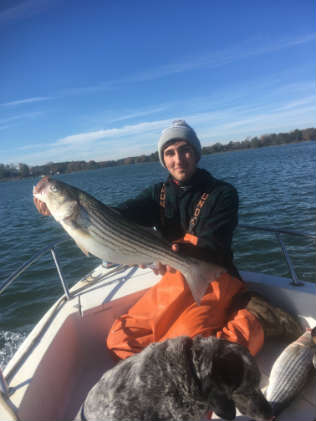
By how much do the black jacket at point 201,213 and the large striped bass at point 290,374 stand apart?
1100 mm

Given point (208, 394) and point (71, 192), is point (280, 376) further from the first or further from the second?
point (71, 192)

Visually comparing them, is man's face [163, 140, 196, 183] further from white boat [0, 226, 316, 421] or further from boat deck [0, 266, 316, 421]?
boat deck [0, 266, 316, 421]

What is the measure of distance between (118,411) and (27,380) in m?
1.43

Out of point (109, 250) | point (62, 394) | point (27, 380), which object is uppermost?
point (109, 250)

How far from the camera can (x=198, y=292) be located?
3203 millimetres

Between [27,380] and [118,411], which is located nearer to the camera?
[118,411]

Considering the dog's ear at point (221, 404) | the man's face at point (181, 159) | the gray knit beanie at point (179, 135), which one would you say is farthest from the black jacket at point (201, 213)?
the dog's ear at point (221, 404)

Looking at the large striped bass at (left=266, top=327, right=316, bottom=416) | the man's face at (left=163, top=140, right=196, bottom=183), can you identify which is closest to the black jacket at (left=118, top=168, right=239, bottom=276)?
the man's face at (left=163, top=140, right=196, bottom=183)

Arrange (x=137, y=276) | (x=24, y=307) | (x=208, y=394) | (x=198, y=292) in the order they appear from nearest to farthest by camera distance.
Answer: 1. (x=208, y=394)
2. (x=198, y=292)
3. (x=137, y=276)
4. (x=24, y=307)

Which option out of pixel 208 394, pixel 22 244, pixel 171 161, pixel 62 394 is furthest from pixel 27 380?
pixel 22 244

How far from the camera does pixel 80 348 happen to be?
390 cm

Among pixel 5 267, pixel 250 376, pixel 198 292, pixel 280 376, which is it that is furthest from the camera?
pixel 5 267

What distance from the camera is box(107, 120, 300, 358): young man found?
3.27 metres

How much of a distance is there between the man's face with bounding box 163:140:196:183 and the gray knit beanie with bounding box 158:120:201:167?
6 cm
